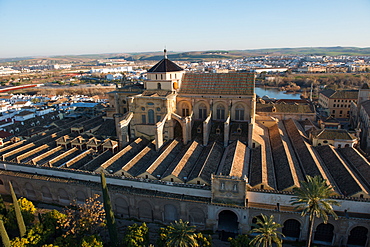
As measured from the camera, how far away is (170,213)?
3092 cm

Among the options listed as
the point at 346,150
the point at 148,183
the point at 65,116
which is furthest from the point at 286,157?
the point at 65,116

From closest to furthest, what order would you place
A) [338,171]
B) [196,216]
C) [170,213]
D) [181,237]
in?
[181,237]
[196,216]
[170,213]
[338,171]

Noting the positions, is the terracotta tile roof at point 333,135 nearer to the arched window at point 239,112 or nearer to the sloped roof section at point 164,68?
the arched window at point 239,112

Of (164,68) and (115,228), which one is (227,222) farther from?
(164,68)

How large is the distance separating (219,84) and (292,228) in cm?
2517

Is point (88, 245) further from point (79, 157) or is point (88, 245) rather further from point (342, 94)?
point (342, 94)

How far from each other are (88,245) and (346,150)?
36232 millimetres

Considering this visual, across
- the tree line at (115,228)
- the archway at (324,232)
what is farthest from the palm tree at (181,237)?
the archway at (324,232)

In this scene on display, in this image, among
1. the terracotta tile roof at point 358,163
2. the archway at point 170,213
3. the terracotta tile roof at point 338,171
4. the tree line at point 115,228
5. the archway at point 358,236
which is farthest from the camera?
the terracotta tile roof at point 358,163

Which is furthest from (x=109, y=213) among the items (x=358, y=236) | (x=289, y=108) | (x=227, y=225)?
(x=289, y=108)

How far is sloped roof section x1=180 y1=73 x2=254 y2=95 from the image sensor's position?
143ft

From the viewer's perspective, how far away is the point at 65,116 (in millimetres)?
63812

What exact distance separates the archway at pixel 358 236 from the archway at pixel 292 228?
4872mm

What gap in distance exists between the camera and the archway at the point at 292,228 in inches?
1091
